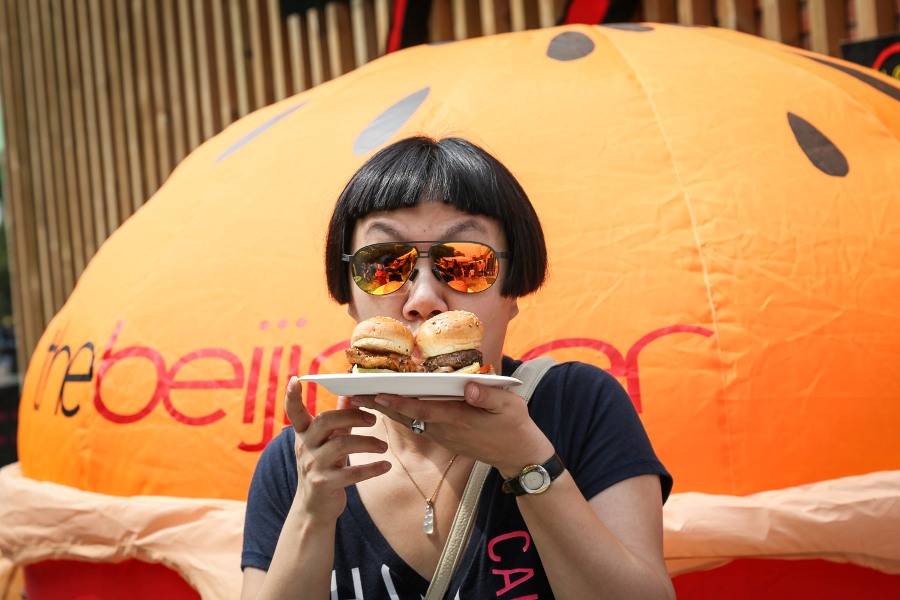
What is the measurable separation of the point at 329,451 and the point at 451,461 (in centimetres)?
25

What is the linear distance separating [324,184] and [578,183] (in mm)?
640

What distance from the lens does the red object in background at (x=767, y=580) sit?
204 centimetres

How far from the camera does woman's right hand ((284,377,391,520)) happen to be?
1410 millimetres

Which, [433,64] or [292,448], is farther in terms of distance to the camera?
[433,64]

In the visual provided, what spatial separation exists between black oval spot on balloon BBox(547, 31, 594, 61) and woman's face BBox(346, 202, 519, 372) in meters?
1.37

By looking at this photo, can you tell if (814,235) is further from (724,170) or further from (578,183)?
(578,183)

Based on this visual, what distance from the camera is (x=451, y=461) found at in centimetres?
160

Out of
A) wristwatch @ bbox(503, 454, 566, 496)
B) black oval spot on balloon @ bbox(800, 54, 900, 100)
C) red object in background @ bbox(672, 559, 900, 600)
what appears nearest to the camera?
wristwatch @ bbox(503, 454, 566, 496)

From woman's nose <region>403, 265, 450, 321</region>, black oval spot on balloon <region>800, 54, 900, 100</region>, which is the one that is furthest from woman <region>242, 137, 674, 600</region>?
black oval spot on balloon <region>800, 54, 900, 100</region>

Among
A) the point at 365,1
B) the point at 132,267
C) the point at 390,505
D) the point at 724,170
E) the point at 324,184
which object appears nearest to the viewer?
the point at 390,505

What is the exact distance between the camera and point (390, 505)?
1.60 metres

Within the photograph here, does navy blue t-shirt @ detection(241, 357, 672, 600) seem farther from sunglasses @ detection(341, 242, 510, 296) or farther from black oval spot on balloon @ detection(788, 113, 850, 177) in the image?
black oval spot on balloon @ detection(788, 113, 850, 177)

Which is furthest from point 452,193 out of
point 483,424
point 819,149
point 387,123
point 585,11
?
point 585,11

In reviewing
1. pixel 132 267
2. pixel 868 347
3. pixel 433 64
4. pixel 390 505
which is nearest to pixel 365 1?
pixel 433 64
